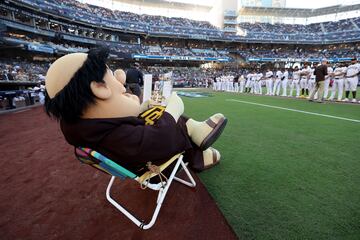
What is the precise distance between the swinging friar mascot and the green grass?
0.85 metres

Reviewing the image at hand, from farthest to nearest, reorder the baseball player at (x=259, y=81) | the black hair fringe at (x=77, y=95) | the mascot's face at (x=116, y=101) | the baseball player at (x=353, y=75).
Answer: the baseball player at (x=259, y=81)
the baseball player at (x=353, y=75)
the mascot's face at (x=116, y=101)
the black hair fringe at (x=77, y=95)

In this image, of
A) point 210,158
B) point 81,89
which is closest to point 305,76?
point 210,158

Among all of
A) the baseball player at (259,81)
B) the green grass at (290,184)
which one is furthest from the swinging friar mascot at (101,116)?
the baseball player at (259,81)

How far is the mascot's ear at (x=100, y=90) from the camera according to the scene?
129cm

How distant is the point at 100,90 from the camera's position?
4.30ft

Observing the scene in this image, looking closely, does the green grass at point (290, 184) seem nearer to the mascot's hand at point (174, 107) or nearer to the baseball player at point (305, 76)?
the mascot's hand at point (174, 107)

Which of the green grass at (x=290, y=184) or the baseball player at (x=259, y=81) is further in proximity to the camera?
the baseball player at (x=259, y=81)

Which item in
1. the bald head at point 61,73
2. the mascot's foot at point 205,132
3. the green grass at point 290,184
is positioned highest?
the bald head at point 61,73

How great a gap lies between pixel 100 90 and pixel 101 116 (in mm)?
169

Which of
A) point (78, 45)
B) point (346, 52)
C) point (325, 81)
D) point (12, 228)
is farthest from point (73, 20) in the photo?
point (346, 52)

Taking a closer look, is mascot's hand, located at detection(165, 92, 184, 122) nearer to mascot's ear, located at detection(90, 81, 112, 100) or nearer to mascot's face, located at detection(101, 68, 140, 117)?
mascot's face, located at detection(101, 68, 140, 117)

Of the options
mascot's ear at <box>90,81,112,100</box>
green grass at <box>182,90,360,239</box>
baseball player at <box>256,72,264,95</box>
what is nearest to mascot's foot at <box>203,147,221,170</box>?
green grass at <box>182,90,360,239</box>

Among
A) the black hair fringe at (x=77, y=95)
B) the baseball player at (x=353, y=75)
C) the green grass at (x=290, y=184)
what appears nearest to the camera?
the black hair fringe at (x=77, y=95)

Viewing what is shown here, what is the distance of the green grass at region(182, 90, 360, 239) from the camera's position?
1467 mm
